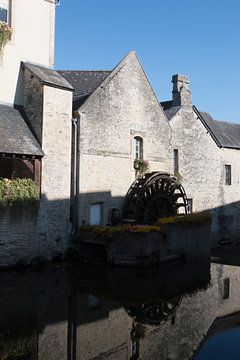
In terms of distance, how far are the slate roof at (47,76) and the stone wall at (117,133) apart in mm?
1288

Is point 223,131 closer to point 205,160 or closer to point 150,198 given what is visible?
point 205,160

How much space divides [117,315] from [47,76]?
9.27 metres

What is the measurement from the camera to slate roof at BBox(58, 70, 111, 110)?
16663mm

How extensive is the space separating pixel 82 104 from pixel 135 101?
10.4 ft

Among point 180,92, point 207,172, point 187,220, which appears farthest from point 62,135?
point 207,172

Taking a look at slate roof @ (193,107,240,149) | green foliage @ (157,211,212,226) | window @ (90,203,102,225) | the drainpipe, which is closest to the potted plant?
window @ (90,203,102,225)

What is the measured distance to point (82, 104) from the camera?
1579 centimetres

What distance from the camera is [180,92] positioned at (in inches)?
869

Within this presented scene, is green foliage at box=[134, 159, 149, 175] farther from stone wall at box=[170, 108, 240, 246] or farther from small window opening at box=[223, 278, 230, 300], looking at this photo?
small window opening at box=[223, 278, 230, 300]

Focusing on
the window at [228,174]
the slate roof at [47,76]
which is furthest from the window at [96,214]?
the window at [228,174]

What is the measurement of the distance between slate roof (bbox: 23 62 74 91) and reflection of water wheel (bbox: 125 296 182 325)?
8.46 meters

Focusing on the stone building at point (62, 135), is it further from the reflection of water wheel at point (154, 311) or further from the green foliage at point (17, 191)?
the reflection of water wheel at point (154, 311)

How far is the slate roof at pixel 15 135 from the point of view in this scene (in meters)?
13.0

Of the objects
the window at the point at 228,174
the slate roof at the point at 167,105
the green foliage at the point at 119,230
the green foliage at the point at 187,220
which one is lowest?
the green foliage at the point at 119,230
